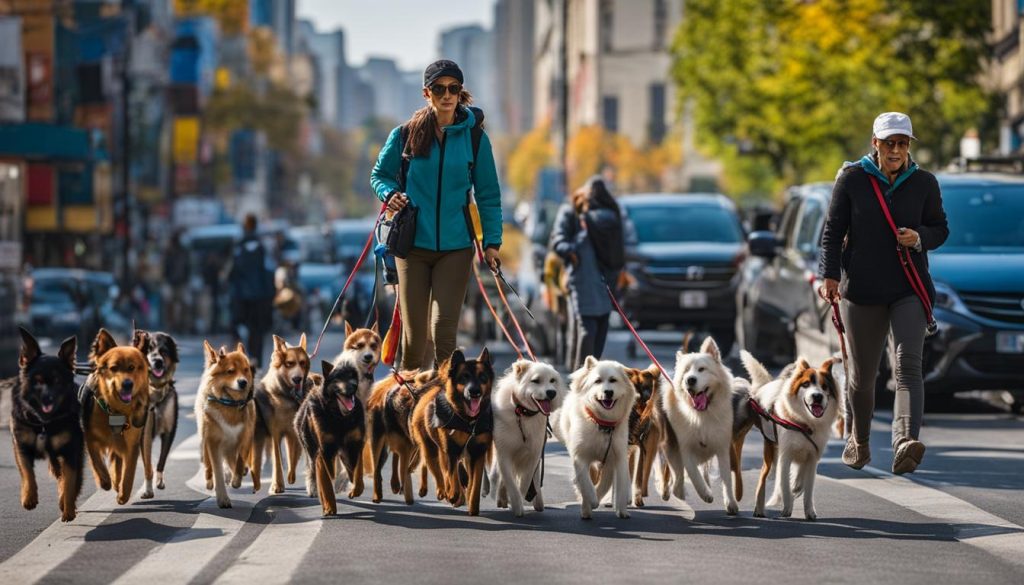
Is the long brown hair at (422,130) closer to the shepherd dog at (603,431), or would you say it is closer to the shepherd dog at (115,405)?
the shepherd dog at (603,431)

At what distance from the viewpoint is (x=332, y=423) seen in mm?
10742

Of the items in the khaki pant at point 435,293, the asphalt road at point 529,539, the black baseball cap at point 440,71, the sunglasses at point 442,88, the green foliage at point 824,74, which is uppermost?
the green foliage at point 824,74

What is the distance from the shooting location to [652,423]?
37.3 feet

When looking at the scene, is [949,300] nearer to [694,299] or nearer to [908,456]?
[908,456]

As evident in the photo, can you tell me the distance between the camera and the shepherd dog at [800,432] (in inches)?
422

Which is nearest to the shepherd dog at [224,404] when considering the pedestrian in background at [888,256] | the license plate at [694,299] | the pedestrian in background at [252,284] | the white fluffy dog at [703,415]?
the white fluffy dog at [703,415]

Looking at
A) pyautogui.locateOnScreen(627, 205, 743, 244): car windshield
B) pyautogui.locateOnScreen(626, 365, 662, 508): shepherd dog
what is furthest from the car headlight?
pyautogui.locateOnScreen(627, 205, 743, 244): car windshield

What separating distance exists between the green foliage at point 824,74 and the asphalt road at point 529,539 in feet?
128

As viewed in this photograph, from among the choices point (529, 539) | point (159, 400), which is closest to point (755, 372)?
point (529, 539)

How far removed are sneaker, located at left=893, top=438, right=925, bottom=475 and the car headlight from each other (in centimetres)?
515

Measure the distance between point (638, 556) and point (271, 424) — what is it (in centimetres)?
356

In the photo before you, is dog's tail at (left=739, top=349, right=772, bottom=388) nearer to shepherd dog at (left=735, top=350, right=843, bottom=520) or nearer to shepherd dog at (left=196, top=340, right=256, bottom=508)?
shepherd dog at (left=735, top=350, right=843, bottom=520)

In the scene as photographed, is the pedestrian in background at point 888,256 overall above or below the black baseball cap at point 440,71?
below

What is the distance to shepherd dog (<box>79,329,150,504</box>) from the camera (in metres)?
10.9
